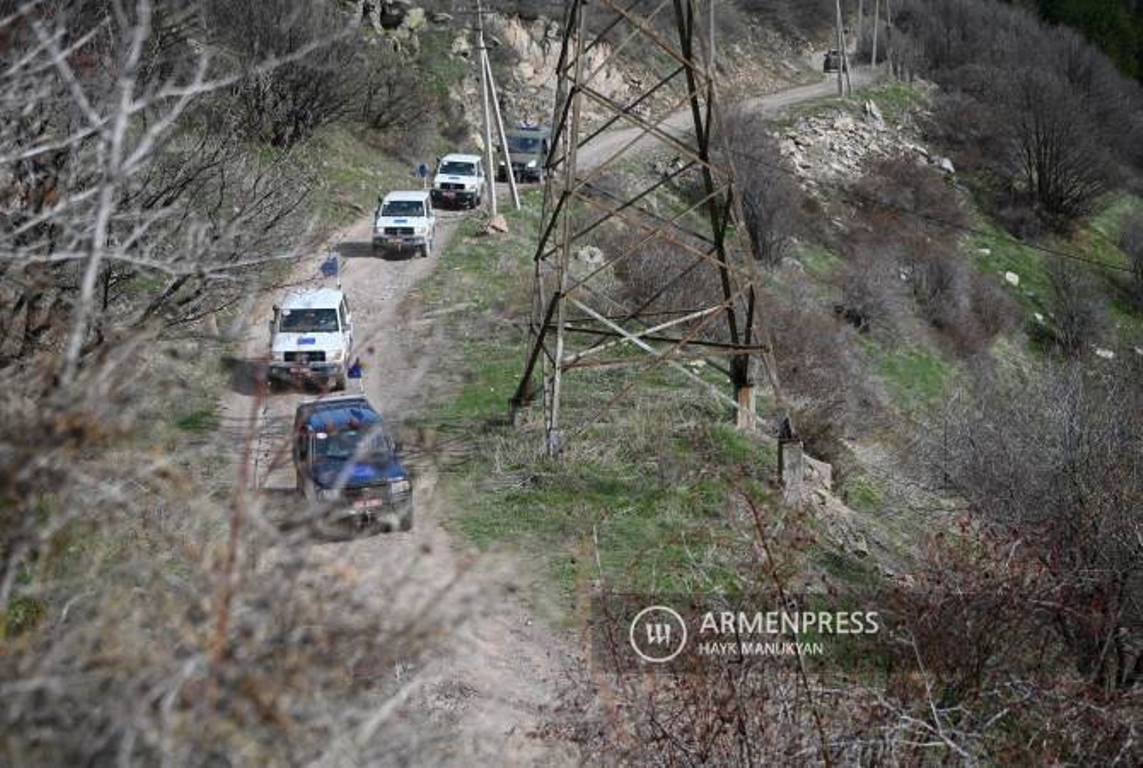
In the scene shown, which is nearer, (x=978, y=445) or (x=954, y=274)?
(x=978, y=445)

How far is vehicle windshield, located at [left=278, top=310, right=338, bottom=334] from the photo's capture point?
1939cm

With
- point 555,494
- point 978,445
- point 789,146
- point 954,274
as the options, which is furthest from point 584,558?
point 789,146

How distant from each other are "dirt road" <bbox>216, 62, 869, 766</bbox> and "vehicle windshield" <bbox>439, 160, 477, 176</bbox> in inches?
522

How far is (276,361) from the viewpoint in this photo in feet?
61.9

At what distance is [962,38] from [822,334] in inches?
1775

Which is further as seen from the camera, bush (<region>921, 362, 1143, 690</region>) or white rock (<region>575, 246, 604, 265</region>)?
white rock (<region>575, 246, 604, 265</region>)

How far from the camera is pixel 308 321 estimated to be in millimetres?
19562

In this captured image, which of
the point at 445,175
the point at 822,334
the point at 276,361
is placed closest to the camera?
the point at 276,361

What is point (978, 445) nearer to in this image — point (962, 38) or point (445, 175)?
point (445, 175)

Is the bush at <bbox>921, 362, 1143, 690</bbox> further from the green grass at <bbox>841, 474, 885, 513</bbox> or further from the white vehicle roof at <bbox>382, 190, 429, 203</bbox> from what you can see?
the white vehicle roof at <bbox>382, 190, 429, 203</bbox>

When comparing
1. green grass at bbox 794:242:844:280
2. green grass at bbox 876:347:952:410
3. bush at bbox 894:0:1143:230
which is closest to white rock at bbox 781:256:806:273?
green grass at bbox 794:242:844:280

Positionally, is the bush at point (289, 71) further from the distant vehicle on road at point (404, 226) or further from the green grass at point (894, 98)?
the green grass at point (894, 98)

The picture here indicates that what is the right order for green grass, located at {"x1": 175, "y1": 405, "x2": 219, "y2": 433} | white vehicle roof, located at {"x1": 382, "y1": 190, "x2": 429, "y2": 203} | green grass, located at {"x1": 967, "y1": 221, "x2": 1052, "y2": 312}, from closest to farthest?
green grass, located at {"x1": 175, "y1": 405, "x2": 219, "y2": 433} < white vehicle roof, located at {"x1": 382, "y1": 190, "x2": 429, "y2": 203} < green grass, located at {"x1": 967, "y1": 221, "x2": 1052, "y2": 312}

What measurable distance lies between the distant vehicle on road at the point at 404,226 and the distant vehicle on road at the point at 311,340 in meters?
7.38
